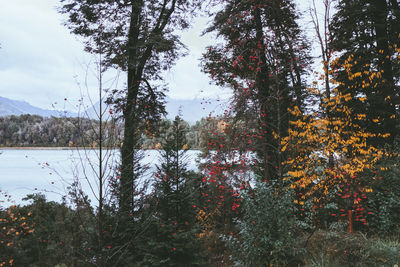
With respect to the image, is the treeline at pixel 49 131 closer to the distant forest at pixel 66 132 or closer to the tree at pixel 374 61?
the distant forest at pixel 66 132

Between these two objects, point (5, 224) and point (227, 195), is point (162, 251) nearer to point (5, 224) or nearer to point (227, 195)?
point (5, 224)

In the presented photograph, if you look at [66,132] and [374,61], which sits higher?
[374,61]

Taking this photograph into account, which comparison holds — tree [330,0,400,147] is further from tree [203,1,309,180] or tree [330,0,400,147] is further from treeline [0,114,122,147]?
treeline [0,114,122,147]

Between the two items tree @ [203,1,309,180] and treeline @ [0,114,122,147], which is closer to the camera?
treeline @ [0,114,122,147]

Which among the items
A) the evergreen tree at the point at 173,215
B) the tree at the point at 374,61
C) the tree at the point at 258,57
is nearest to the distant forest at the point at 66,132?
the evergreen tree at the point at 173,215

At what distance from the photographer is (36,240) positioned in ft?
27.6

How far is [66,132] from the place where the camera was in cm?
441

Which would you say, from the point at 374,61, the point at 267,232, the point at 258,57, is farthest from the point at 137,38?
the point at 374,61

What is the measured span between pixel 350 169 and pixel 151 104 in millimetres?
7377

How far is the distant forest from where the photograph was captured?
4059mm

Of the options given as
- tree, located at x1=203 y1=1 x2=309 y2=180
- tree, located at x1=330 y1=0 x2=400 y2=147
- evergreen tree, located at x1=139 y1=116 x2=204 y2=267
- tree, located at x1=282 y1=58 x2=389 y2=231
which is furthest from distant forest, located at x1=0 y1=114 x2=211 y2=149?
tree, located at x1=330 y1=0 x2=400 y2=147

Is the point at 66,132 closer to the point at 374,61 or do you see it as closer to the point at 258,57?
the point at 258,57

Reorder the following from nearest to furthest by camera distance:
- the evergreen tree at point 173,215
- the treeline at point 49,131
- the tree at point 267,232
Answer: the treeline at point 49,131 < the tree at point 267,232 < the evergreen tree at point 173,215

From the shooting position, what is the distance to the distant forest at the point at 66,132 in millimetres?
4059
